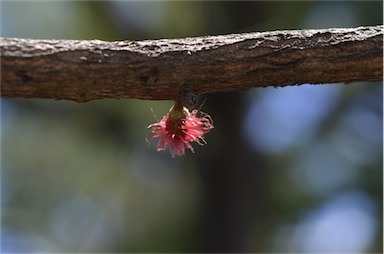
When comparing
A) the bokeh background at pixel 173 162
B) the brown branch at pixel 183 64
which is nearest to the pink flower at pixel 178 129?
the brown branch at pixel 183 64

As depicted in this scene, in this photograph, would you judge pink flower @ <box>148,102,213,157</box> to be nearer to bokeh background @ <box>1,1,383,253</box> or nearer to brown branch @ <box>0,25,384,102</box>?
brown branch @ <box>0,25,384,102</box>

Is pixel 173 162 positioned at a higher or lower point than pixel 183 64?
higher

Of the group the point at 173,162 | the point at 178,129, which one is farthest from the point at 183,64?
the point at 173,162

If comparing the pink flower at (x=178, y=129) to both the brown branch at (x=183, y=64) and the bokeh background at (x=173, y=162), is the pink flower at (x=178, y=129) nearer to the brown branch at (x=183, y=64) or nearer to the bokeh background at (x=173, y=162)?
the brown branch at (x=183, y=64)

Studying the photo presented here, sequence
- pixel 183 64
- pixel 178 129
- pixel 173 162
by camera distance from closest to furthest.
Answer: pixel 183 64
pixel 178 129
pixel 173 162

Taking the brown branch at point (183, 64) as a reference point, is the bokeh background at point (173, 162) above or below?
above

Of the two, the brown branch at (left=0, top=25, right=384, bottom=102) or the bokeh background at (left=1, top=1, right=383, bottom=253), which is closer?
the brown branch at (left=0, top=25, right=384, bottom=102)

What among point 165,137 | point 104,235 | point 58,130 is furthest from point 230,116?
point 165,137

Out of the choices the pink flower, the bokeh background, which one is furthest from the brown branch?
the bokeh background

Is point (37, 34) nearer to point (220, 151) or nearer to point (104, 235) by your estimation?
point (220, 151)

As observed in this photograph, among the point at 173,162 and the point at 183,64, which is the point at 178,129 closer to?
the point at 183,64
